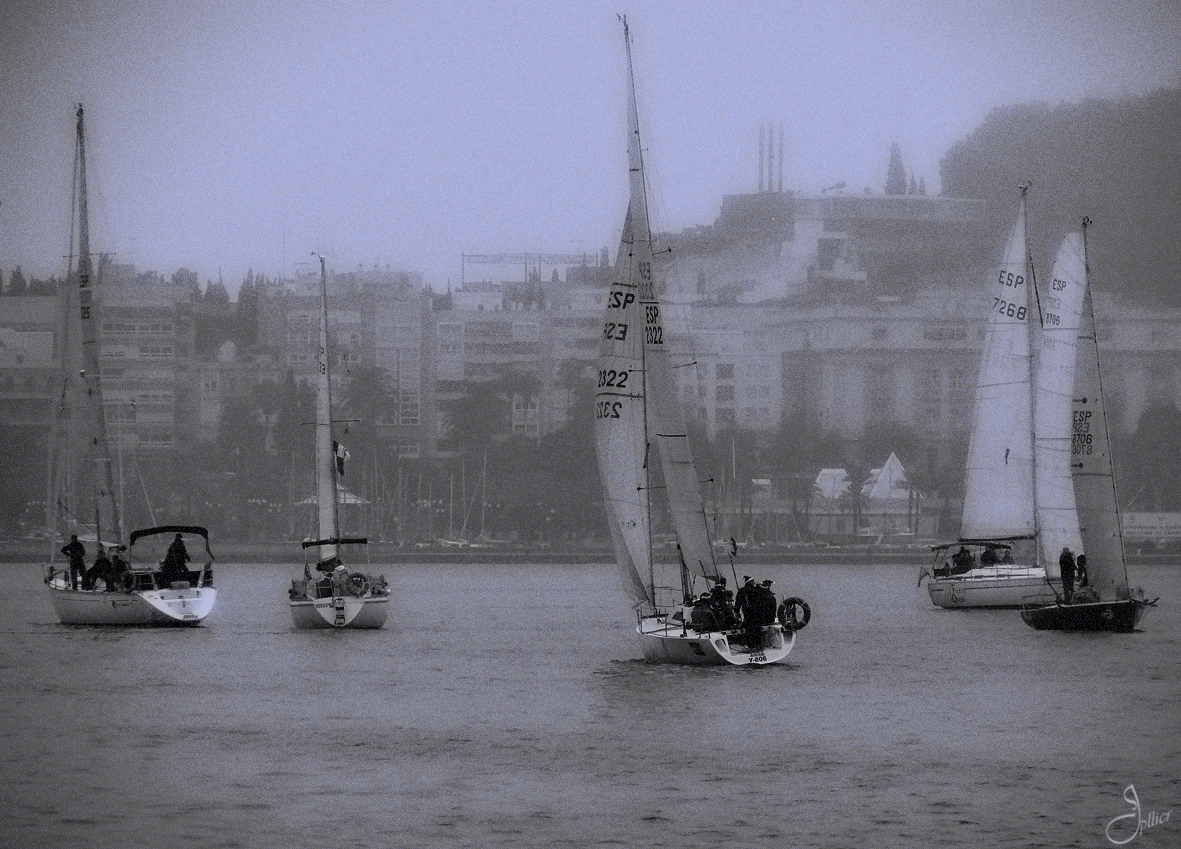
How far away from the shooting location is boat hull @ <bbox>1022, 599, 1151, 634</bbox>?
54.4 m

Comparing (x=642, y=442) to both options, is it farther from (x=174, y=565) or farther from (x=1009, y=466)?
(x=1009, y=466)

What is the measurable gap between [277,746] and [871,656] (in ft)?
68.0

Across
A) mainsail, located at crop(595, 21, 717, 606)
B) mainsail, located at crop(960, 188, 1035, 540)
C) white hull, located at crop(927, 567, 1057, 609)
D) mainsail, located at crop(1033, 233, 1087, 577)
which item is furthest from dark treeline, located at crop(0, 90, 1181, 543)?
mainsail, located at crop(595, 21, 717, 606)

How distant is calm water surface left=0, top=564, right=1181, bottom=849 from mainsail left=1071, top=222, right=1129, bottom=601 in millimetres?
1618

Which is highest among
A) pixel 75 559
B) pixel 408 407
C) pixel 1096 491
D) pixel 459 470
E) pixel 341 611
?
pixel 408 407

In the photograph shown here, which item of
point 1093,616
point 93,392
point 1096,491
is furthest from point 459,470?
point 1096,491

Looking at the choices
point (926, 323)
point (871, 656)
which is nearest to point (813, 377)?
point (926, 323)

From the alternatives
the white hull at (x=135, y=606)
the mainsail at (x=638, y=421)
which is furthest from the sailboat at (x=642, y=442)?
the white hull at (x=135, y=606)

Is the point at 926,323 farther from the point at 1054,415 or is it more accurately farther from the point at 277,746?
the point at 277,746

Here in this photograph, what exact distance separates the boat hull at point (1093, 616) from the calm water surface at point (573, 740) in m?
0.46

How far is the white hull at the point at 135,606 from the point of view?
5725 cm

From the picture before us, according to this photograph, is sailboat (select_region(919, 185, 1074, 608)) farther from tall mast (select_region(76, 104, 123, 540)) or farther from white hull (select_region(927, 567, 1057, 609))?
tall mast (select_region(76, 104, 123, 540))

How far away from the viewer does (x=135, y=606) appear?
57.3 meters

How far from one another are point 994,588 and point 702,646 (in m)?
25.3
